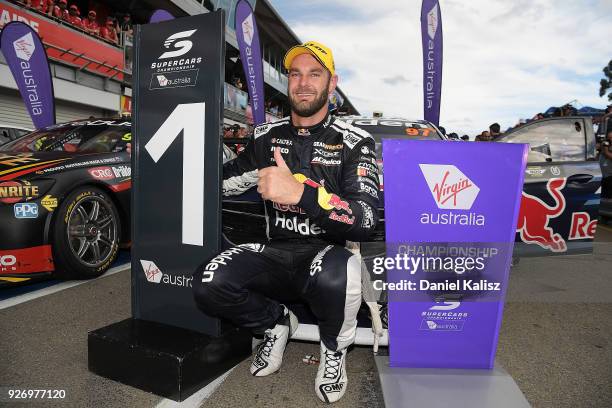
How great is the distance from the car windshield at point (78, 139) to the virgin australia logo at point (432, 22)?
7260mm

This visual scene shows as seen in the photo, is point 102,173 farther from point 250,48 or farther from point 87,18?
point 87,18

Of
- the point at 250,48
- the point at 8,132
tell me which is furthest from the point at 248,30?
the point at 8,132

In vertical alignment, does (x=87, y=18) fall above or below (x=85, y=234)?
above

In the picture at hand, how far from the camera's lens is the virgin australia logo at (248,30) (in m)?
11.0

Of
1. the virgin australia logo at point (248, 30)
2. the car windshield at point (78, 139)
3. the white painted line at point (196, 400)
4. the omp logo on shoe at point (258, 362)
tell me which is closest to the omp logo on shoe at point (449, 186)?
the omp logo on shoe at point (258, 362)

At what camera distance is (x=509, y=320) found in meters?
2.91

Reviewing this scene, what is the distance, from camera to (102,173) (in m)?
3.47

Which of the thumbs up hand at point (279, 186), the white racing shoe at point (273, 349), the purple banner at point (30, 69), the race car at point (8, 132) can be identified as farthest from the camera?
the purple banner at point (30, 69)

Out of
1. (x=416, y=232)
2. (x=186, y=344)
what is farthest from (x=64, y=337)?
(x=416, y=232)

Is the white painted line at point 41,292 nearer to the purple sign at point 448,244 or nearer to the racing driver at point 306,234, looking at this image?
the racing driver at point 306,234

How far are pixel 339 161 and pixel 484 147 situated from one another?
639 mm

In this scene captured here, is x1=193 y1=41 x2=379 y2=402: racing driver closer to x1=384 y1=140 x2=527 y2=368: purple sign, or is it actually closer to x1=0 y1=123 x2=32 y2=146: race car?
x1=384 y1=140 x2=527 y2=368: purple sign

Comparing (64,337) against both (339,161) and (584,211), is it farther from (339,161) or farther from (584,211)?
(584,211)

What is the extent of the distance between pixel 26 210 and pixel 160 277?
1.48 meters
